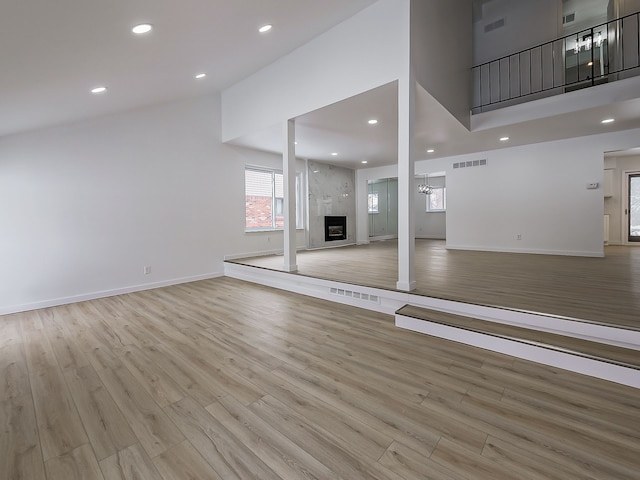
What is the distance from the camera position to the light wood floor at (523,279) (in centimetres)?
293

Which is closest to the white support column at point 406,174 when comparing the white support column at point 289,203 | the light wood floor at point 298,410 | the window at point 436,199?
the light wood floor at point 298,410

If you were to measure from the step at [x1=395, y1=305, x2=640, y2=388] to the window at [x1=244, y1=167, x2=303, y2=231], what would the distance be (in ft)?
16.0

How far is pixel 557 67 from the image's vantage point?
6324 millimetres

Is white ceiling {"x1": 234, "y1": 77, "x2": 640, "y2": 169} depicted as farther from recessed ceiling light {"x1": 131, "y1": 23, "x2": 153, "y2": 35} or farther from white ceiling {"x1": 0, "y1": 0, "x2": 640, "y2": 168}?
recessed ceiling light {"x1": 131, "y1": 23, "x2": 153, "y2": 35}

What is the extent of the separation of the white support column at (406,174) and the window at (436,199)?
30.5 feet

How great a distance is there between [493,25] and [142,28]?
295 inches

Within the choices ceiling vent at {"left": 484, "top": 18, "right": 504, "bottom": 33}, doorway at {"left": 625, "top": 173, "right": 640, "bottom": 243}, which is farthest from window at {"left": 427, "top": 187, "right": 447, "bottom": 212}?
ceiling vent at {"left": 484, "top": 18, "right": 504, "bottom": 33}

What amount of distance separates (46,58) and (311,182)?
20.4 feet

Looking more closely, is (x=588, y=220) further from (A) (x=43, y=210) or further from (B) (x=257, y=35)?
(A) (x=43, y=210)

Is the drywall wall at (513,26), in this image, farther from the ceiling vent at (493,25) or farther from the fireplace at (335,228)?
the fireplace at (335,228)

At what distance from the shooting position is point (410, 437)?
157 cm

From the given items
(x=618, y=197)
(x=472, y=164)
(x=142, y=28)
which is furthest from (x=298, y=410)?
(x=618, y=197)

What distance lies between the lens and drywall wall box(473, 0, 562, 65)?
6297 millimetres

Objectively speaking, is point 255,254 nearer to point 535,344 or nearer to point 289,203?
point 289,203
